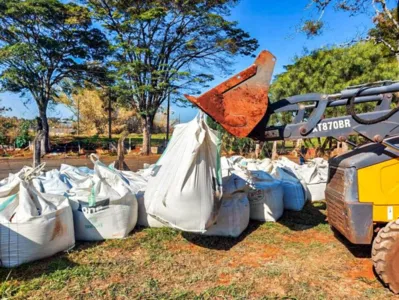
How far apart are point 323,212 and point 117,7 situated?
16.1 meters

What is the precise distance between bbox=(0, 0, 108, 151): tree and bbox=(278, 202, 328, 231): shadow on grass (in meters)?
15.5

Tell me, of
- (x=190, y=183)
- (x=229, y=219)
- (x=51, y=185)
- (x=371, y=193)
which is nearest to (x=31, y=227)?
(x=51, y=185)

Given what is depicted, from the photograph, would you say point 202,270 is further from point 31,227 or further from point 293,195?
point 293,195

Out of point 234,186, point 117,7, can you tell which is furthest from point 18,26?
point 234,186

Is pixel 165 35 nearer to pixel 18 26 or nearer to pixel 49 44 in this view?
pixel 49 44

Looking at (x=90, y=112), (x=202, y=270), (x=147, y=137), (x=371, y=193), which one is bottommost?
(x=202, y=270)

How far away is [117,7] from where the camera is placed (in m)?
16.9

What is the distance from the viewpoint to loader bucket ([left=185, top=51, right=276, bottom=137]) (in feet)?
8.23

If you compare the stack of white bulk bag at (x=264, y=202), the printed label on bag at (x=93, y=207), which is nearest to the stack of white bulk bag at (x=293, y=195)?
the stack of white bulk bag at (x=264, y=202)

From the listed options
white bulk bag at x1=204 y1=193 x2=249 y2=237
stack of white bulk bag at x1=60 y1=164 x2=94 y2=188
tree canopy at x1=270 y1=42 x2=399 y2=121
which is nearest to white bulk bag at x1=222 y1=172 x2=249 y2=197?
white bulk bag at x1=204 y1=193 x2=249 y2=237

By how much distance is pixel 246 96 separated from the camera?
99.7 inches

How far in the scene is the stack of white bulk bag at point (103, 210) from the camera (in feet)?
10.4

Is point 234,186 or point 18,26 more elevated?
point 18,26

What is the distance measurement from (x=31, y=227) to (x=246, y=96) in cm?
207
